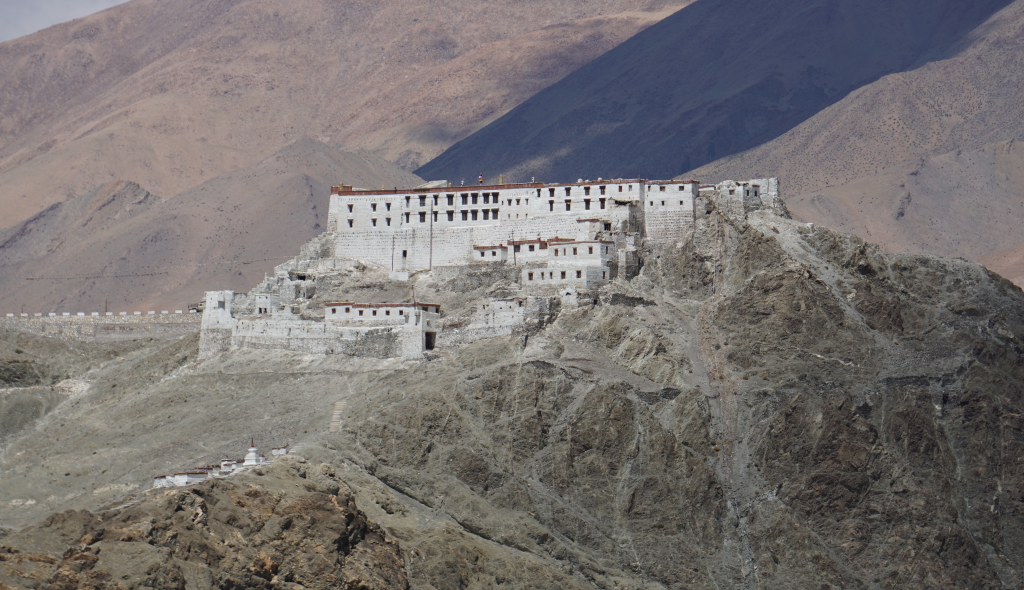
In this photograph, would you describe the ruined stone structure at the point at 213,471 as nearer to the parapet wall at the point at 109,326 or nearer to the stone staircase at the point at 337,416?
the stone staircase at the point at 337,416

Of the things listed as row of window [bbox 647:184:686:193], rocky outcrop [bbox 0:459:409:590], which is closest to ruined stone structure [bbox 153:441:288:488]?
rocky outcrop [bbox 0:459:409:590]

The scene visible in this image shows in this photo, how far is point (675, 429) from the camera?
121312mm

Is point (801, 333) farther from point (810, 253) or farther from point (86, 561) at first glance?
point (86, 561)

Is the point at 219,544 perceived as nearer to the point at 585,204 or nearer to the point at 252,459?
the point at 252,459

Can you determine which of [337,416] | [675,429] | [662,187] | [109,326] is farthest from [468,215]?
[109,326]

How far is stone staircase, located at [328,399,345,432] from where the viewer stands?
4628 inches

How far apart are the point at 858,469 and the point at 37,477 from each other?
190 ft

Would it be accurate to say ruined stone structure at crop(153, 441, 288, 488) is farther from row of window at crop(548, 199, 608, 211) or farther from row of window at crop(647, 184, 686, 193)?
row of window at crop(647, 184, 686, 193)

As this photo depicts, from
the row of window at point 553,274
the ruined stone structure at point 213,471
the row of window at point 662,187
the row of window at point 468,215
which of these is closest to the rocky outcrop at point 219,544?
the ruined stone structure at point 213,471

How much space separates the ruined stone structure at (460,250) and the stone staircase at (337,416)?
24.3 ft

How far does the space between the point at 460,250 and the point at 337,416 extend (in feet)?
77.3

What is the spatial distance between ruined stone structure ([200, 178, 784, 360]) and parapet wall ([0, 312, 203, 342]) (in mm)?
18610

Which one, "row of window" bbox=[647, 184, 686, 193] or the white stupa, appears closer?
the white stupa

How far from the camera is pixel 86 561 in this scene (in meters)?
79.5
